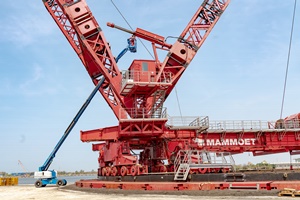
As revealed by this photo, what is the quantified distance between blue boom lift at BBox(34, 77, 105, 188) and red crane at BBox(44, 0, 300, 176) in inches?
218

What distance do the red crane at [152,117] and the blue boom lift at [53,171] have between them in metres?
5.55

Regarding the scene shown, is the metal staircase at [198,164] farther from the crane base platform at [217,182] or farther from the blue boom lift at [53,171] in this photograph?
the blue boom lift at [53,171]

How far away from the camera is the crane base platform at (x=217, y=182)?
51.4 feet

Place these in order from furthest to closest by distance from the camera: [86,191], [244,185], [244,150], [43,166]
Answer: [43,166] < [244,150] < [86,191] < [244,185]

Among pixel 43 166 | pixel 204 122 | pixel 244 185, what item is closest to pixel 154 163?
pixel 204 122

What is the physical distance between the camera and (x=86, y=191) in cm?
2202

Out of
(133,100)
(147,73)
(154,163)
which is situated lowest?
(154,163)

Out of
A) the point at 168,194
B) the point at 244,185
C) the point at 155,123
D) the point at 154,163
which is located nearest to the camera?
the point at 244,185

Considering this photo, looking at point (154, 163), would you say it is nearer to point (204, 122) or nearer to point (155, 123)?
point (155, 123)

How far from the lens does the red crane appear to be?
24016mm

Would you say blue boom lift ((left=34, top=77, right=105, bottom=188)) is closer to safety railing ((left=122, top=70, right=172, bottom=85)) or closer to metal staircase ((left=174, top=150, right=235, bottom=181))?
safety railing ((left=122, top=70, right=172, bottom=85))

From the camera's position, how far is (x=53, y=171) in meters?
32.2

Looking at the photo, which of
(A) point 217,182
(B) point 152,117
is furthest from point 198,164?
(B) point 152,117

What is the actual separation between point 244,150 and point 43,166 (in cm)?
2221
